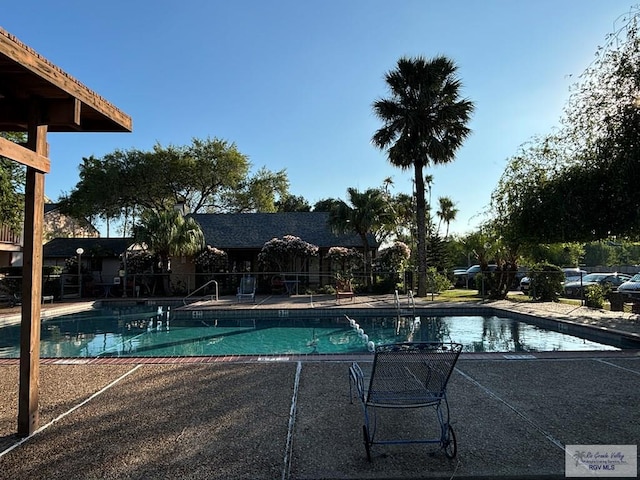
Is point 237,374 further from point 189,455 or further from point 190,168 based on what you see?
point 190,168

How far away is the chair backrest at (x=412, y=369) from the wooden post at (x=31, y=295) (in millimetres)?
2900

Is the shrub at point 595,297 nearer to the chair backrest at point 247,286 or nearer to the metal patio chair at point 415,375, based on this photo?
the chair backrest at point 247,286

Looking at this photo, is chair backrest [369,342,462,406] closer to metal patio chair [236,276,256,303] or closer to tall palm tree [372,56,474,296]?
metal patio chair [236,276,256,303]

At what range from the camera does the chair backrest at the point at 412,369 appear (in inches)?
129

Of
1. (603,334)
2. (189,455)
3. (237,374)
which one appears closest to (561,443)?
(189,455)

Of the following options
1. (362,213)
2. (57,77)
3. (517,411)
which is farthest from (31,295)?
(362,213)

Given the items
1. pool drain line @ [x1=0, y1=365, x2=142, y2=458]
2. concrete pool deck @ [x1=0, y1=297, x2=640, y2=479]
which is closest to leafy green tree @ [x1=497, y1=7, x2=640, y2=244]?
concrete pool deck @ [x1=0, y1=297, x2=640, y2=479]

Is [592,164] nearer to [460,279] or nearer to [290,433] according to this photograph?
[290,433]

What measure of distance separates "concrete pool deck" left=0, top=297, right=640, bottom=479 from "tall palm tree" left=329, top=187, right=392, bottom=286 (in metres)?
13.4

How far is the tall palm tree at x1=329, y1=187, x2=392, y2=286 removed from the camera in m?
19.1

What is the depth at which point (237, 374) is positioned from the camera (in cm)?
551

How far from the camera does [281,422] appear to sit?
12.6 ft

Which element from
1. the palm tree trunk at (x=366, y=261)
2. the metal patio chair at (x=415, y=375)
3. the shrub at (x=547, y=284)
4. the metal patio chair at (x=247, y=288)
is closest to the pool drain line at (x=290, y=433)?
the metal patio chair at (x=415, y=375)

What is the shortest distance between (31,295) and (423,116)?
1735cm
